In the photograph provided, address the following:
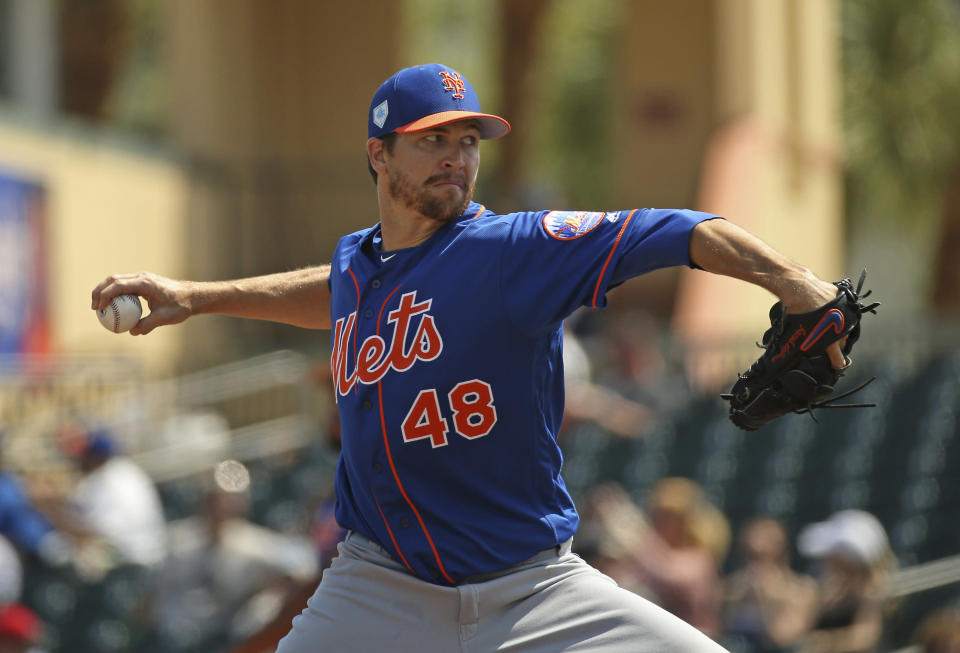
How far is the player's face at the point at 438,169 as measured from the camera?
319cm

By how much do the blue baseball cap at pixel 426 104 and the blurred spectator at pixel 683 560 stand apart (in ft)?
13.0

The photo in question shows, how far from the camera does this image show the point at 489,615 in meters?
3.06

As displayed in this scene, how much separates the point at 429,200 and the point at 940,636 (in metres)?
3.48

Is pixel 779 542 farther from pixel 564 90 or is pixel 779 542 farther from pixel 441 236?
pixel 564 90

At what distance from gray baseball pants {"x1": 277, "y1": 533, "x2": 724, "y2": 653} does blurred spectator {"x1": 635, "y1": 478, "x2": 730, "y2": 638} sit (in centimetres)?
373

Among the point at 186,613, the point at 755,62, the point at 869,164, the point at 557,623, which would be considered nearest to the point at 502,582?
the point at 557,623

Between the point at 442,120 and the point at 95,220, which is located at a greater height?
the point at 442,120

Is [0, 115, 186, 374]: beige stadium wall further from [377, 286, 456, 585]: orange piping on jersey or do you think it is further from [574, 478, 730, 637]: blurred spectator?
[377, 286, 456, 585]: orange piping on jersey

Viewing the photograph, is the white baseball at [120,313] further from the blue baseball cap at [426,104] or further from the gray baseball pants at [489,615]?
the gray baseball pants at [489,615]

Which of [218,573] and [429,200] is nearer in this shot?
[429,200]

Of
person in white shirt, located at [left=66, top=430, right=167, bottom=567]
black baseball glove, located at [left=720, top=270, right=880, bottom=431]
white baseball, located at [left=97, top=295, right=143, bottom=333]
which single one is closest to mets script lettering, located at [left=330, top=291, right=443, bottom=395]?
white baseball, located at [left=97, top=295, right=143, bottom=333]

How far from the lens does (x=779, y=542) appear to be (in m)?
7.05

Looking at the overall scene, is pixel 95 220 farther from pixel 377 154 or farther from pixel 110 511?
pixel 377 154

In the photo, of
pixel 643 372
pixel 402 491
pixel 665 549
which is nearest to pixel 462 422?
pixel 402 491
